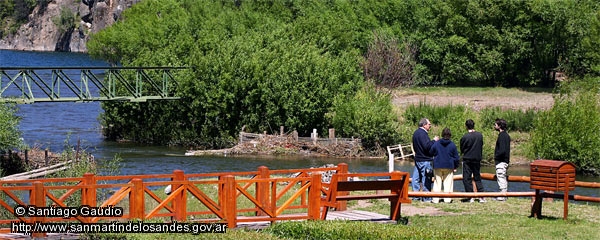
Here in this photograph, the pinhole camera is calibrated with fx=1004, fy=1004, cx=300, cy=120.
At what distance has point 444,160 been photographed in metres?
25.0

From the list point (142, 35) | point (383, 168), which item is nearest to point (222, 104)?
point (383, 168)

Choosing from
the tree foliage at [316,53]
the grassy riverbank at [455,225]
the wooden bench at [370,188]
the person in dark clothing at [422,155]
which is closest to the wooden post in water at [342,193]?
the grassy riverbank at [455,225]

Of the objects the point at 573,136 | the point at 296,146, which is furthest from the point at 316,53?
the point at 573,136

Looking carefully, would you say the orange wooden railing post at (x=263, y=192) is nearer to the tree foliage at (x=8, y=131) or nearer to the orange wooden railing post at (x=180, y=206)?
the orange wooden railing post at (x=180, y=206)

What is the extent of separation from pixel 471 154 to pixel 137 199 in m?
9.39

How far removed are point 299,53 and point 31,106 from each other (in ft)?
130

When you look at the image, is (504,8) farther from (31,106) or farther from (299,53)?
(31,106)

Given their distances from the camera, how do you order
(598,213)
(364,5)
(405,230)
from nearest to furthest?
(405,230) → (598,213) → (364,5)

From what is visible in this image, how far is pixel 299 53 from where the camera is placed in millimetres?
66000

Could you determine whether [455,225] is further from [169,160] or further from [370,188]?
[169,160]

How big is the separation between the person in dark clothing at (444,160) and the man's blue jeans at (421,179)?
0.21 meters

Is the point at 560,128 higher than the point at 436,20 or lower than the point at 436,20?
lower

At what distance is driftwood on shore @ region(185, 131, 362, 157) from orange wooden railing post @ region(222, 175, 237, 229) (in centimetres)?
3838

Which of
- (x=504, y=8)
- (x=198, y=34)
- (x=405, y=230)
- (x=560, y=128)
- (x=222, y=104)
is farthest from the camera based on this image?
(x=504, y=8)
